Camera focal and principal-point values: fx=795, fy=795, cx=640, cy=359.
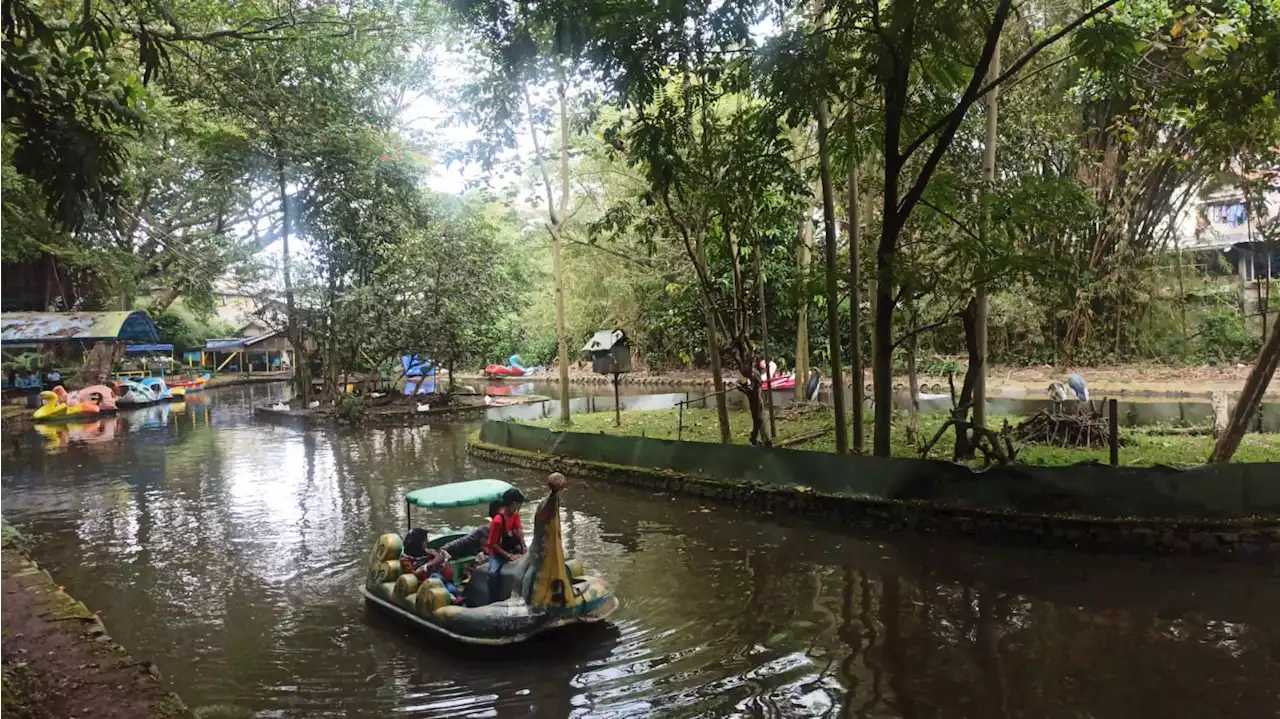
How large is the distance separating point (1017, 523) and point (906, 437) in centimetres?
530

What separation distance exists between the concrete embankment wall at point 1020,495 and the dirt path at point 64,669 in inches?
326

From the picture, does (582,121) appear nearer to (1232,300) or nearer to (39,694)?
(39,694)

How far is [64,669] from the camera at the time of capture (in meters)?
5.62

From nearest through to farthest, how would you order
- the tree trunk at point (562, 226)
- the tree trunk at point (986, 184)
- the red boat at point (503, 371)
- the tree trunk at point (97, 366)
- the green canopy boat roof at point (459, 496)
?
1. the green canopy boat roof at point (459, 496)
2. the tree trunk at point (986, 184)
3. the tree trunk at point (562, 226)
4. the tree trunk at point (97, 366)
5. the red boat at point (503, 371)

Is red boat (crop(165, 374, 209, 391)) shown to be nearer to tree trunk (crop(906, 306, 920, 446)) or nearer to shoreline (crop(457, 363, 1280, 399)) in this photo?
shoreline (crop(457, 363, 1280, 399))

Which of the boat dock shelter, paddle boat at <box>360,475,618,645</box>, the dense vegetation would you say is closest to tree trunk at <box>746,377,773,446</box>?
the dense vegetation

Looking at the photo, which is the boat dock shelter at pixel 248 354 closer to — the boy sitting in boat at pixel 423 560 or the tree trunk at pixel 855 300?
the tree trunk at pixel 855 300

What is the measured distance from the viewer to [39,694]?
5.12m

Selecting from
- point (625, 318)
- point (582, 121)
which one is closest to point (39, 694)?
point (582, 121)

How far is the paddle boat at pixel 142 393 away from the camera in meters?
31.8

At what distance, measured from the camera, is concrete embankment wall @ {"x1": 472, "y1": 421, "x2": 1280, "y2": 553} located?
349 inches

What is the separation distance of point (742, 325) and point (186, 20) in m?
12.4

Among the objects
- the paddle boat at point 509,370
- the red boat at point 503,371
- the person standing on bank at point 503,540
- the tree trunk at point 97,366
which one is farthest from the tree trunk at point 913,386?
the tree trunk at point 97,366

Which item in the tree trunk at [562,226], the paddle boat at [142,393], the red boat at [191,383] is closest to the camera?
the tree trunk at [562,226]
